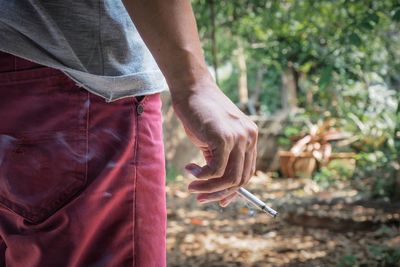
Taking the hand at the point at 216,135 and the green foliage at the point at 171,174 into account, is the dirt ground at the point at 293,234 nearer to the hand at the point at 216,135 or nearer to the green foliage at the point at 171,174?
the green foliage at the point at 171,174

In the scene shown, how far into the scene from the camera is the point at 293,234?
446 centimetres

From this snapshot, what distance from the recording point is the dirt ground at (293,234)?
148 inches

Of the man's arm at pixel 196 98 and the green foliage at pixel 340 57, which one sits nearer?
the man's arm at pixel 196 98

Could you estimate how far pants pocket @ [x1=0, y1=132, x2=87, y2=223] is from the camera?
0.85 metres

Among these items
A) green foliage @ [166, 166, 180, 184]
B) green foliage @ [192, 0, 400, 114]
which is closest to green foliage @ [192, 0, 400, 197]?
green foliage @ [192, 0, 400, 114]

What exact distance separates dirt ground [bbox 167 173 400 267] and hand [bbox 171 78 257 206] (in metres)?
2.77

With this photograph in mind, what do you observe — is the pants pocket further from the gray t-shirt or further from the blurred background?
the blurred background

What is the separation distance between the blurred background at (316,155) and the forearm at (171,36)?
178 centimetres

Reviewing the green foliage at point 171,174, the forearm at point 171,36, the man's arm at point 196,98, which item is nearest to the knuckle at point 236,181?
the man's arm at point 196,98

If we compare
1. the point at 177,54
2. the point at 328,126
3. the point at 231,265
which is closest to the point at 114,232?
the point at 177,54

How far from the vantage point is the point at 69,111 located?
867 mm

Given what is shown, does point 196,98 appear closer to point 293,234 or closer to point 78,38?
point 78,38

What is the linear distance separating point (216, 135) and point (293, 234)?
3886 millimetres

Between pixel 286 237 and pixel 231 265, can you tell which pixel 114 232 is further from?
pixel 286 237
